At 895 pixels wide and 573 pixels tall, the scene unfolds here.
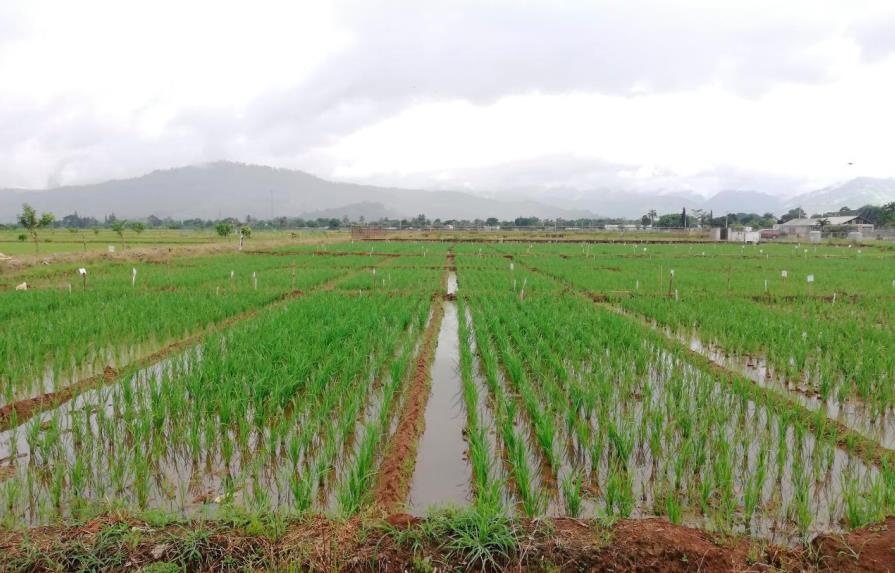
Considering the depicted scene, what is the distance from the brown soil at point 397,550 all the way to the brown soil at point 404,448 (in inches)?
16.6

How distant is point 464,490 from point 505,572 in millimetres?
834

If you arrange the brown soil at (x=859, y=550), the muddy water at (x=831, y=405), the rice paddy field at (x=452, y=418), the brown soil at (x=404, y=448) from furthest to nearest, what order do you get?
1. the muddy water at (x=831, y=405)
2. the brown soil at (x=404, y=448)
3. the rice paddy field at (x=452, y=418)
4. the brown soil at (x=859, y=550)

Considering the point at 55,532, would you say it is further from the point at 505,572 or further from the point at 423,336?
the point at 423,336

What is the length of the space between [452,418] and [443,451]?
0.63 meters

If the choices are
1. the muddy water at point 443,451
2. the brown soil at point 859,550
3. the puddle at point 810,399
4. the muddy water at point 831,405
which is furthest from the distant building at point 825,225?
the brown soil at point 859,550

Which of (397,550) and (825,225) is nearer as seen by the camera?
(397,550)

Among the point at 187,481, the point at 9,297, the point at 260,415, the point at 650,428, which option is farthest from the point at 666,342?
the point at 9,297

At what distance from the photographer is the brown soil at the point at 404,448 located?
2.89 m

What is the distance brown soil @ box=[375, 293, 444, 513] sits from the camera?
9.49 ft

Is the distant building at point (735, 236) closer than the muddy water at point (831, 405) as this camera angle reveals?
No

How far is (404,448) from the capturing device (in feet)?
11.2

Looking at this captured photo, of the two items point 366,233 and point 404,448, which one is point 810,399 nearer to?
point 404,448

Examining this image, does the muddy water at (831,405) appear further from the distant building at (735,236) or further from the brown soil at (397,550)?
the distant building at (735,236)

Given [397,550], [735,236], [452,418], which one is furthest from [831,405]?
[735,236]
